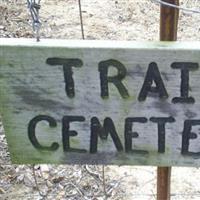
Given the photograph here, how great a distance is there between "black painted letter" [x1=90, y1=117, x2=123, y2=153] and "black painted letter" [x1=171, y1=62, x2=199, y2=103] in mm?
148

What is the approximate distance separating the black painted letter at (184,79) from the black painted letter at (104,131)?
15 cm

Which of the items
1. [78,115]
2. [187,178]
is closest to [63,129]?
[78,115]

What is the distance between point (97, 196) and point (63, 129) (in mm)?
1009

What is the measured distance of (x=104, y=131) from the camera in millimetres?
1059

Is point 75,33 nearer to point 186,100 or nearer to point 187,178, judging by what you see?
point 187,178

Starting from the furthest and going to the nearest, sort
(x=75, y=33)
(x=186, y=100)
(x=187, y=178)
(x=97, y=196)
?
1. (x=75, y=33)
2. (x=187, y=178)
3. (x=97, y=196)
4. (x=186, y=100)

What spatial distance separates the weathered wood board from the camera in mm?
963

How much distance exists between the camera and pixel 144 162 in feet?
3.58

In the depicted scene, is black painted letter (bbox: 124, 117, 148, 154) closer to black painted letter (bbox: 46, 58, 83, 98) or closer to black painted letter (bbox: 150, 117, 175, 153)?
black painted letter (bbox: 150, 117, 175, 153)

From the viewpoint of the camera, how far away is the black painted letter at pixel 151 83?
0.97 m

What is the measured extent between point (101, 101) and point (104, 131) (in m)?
0.08

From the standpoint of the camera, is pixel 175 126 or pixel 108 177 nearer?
pixel 175 126

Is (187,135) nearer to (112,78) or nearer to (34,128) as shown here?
(112,78)

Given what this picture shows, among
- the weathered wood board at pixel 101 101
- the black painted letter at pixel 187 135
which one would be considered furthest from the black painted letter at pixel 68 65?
the black painted letter at pixel 187 135
